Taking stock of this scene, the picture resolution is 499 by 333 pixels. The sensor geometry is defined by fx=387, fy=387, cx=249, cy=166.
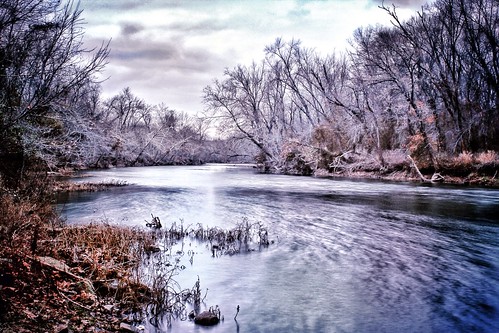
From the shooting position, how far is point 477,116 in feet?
105

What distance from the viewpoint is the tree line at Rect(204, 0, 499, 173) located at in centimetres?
3231

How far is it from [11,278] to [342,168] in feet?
123

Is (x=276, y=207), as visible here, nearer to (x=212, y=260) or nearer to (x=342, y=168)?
(x=212, y=260)

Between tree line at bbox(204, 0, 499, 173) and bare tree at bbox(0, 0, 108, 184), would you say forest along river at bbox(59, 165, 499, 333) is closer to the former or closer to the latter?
bare tree at bbox(0, 0, 108, 184)

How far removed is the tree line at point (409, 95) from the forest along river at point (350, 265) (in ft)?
45.6

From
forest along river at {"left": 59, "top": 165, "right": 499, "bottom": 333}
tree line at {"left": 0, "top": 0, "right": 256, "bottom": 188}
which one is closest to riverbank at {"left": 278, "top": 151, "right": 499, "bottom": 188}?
forest along river at {"left": 59, "top": 165, "right": 499, "bottom": 333}

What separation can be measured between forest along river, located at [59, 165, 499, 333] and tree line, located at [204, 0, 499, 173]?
45.6ft

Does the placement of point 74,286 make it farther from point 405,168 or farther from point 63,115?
point 405,168

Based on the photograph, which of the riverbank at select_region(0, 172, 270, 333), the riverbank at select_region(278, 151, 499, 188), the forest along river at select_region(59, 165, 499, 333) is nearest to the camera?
the riverbank at select_region(0, 172, 270, 333)

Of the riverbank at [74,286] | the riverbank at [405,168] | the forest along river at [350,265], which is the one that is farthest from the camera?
the riverbank at [405,168]

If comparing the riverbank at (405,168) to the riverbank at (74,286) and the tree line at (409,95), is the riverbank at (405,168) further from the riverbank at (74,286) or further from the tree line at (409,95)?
the riverbank at (74,286)

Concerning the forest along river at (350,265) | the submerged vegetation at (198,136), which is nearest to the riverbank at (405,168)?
the submerged vegetation at (198,136)

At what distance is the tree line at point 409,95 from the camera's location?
32312 millimetres

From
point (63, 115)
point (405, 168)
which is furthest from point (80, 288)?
point (405, 168)
